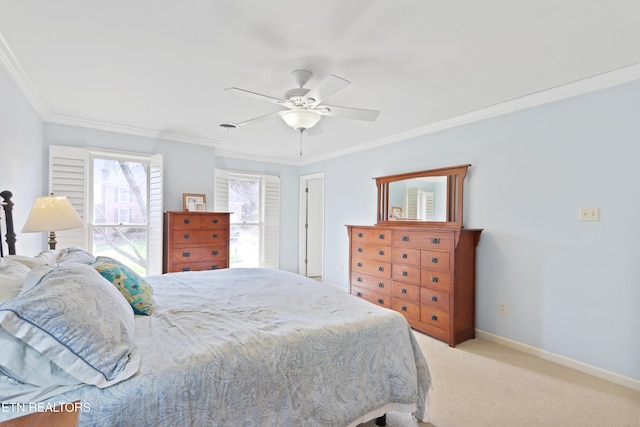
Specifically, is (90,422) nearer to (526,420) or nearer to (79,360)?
Answer: (79,360)

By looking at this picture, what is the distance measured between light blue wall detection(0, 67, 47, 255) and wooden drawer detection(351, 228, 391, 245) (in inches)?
135

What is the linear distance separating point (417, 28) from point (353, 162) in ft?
10.3

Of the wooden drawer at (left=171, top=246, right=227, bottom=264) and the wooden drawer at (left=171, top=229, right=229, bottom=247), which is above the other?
the wooden drawer at (left=171, top=229, right=229, bottom=247)

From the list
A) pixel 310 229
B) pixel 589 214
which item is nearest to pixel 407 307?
pixel 589 214

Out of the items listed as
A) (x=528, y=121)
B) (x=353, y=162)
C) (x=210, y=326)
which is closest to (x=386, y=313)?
(x=210, y=326)

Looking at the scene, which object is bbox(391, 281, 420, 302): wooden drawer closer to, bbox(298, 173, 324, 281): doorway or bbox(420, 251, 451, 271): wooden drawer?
bbox(420, 251, 451, 271): wooden drawer

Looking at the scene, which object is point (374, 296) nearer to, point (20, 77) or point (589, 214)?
→ point (589, 214)

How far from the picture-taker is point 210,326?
1.57 meters

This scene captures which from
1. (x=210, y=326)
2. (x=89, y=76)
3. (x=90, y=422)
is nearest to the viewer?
(x=90, y=422)

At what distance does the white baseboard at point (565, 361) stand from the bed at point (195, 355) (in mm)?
1711

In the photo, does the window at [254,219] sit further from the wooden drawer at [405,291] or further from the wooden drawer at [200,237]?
the wooden drawer at [405,291]

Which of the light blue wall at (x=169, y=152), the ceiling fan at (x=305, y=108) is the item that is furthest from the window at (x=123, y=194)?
the ceiling fan at (x=305, y=108)

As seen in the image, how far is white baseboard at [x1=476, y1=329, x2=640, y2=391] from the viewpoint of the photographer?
235 cm

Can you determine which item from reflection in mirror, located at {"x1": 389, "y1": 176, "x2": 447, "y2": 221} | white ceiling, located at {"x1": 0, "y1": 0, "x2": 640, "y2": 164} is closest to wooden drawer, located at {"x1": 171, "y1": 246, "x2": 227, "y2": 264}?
white ceiling, located at {"x1": 0, "y1": 0, "x2": 640, "y2": 164}
